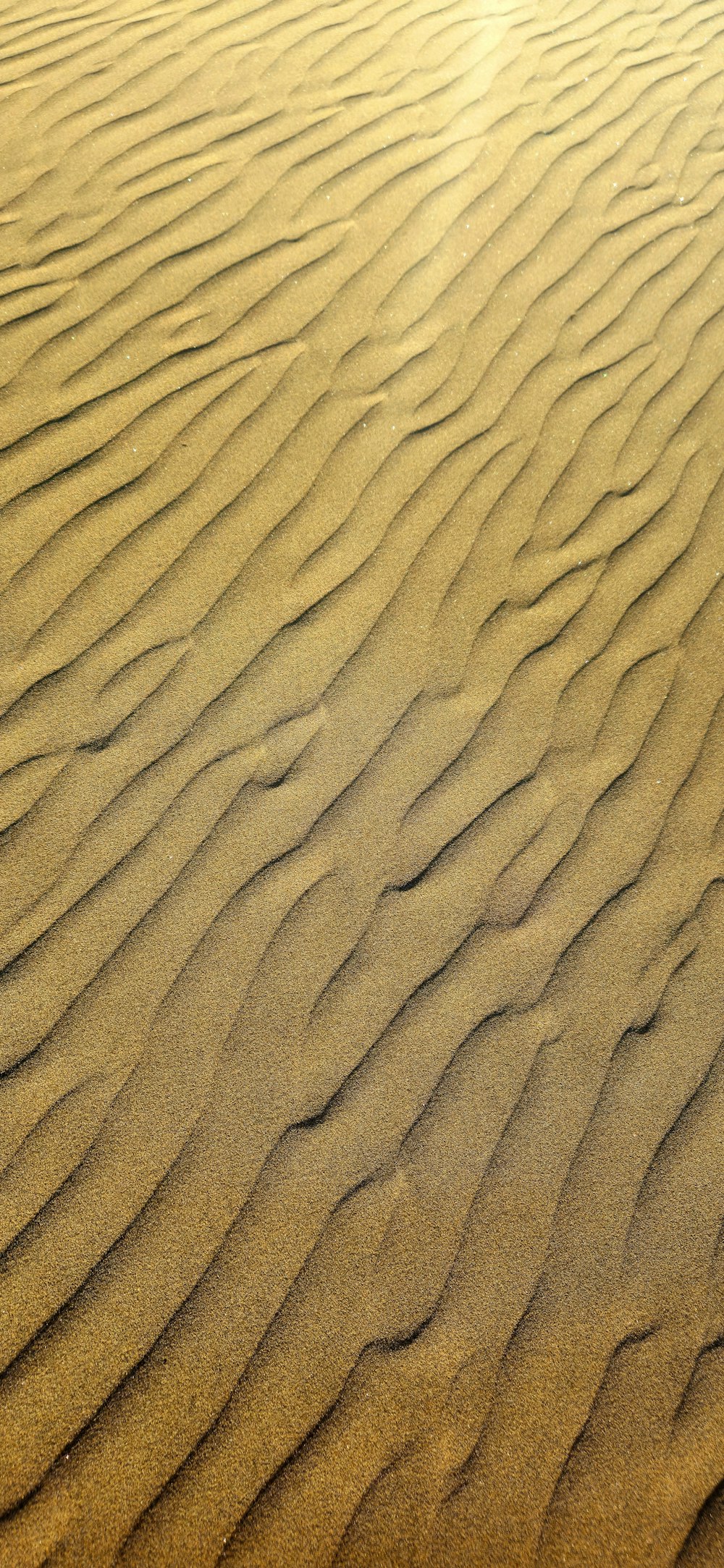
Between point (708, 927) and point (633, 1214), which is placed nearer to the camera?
point (633, 1214)

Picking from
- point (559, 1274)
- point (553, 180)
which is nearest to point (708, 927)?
point (559, 1274)

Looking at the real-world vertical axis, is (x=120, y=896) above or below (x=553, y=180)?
below

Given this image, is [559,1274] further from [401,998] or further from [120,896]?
[120,896]

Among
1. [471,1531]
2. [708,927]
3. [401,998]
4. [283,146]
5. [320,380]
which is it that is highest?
[283,146]

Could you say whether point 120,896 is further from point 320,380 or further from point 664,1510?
point 320,380

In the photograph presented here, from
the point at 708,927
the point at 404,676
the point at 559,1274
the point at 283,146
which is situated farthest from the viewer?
the point at 283,146

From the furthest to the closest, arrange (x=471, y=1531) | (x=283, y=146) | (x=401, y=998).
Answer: (x=283, y=146) < (x=401, y=998) < (x=471, y=1531)

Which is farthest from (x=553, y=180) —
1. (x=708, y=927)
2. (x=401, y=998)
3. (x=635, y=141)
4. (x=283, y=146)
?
(x=401, y=998)
